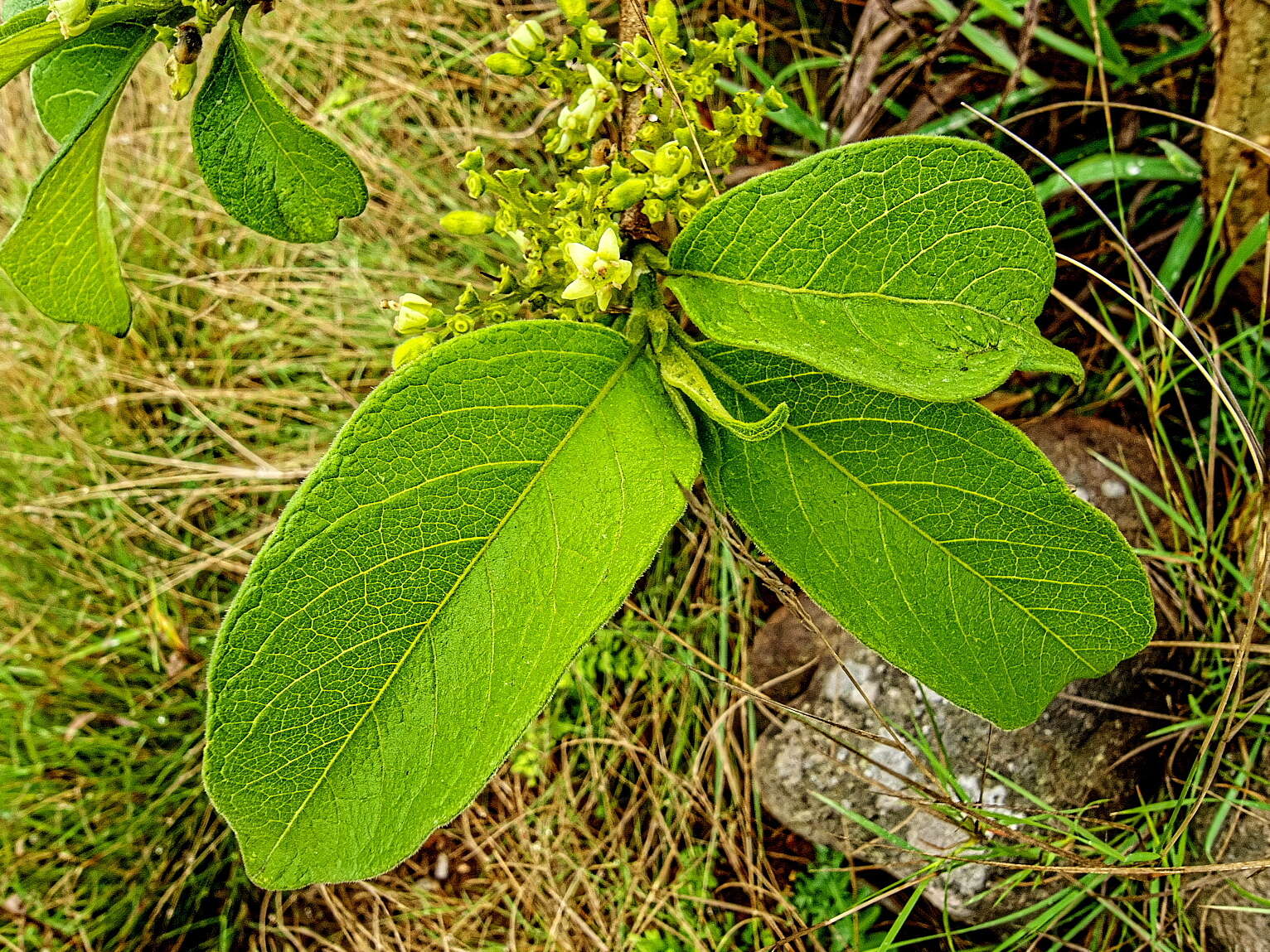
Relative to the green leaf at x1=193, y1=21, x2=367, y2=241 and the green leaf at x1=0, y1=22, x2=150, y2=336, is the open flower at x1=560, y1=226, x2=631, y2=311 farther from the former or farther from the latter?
the green leaf at x1=0, y1=22, x2=150, y2=336

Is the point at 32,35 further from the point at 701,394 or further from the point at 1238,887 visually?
the point at 1238,887

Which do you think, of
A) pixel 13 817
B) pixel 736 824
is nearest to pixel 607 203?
pixel 736 824

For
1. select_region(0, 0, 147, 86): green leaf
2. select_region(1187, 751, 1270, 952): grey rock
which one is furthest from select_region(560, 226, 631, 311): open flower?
select_region(1187, 751, 1270, 952): grey rock

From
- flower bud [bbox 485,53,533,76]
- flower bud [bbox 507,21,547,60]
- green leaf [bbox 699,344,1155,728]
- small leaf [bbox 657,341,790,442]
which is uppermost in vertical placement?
flower bud [bbox 507,21,547,60]

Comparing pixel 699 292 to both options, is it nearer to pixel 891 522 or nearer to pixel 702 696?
pixel 891 522

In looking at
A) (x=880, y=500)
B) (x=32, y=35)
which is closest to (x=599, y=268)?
(x=880, y=500)

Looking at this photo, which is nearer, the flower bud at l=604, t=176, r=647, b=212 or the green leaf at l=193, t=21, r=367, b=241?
the flower bud at l=604, t=176, r=647, b=212
